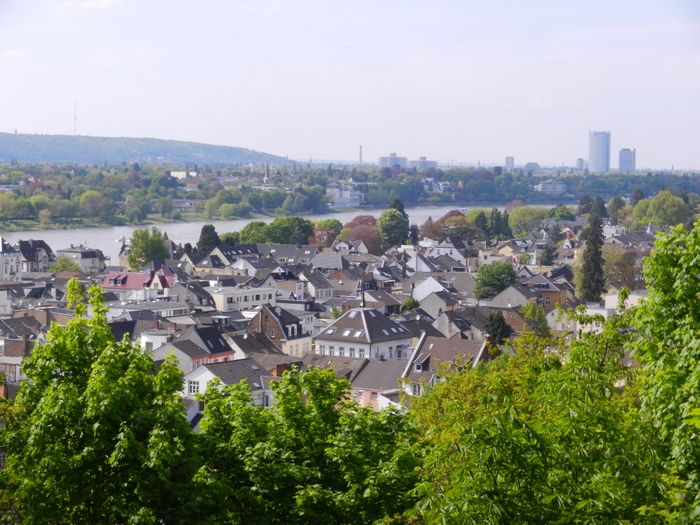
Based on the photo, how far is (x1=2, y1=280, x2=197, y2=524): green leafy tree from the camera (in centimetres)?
619

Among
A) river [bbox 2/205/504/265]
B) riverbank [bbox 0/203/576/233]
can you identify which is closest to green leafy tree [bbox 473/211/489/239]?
river [bbox 2/205/504/265]

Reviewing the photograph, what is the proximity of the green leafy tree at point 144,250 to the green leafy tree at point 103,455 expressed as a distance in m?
38.8

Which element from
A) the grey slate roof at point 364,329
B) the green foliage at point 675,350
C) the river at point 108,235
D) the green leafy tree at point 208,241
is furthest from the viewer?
the river at point 108,235

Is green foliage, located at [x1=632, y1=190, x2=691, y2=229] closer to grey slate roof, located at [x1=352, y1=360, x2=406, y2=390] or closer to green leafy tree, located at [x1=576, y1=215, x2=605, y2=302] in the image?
green leafy tree, located at [x1=576, y1=215, x2=605, y2=302]

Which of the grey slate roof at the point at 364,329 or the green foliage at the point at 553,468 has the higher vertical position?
the green foliage at the point at 553,468

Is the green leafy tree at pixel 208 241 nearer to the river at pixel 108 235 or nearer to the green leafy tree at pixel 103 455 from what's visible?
the river at pixel 108 235

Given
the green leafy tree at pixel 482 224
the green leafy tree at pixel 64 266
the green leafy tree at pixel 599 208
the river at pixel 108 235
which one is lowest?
the river at pixel 108 235

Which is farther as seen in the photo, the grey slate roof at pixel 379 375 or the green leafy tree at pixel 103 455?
the grey slate roof at pixel 379 375

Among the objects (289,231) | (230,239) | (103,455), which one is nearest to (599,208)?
(289,231)

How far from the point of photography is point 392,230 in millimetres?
56875

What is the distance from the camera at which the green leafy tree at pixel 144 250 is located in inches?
1778

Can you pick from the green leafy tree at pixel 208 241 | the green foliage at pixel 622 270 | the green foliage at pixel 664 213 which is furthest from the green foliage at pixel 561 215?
the green leafy tree at pixel 208 241

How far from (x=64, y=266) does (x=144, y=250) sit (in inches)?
144

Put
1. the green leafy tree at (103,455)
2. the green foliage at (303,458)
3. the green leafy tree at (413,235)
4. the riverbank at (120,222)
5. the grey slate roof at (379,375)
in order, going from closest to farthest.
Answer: the green leafy tree at (103,455) < the green foliage at (303,458) < the grey slate roof at (379,375) < the green leafy tree at (413,235) < the riverbank at (120,222)
